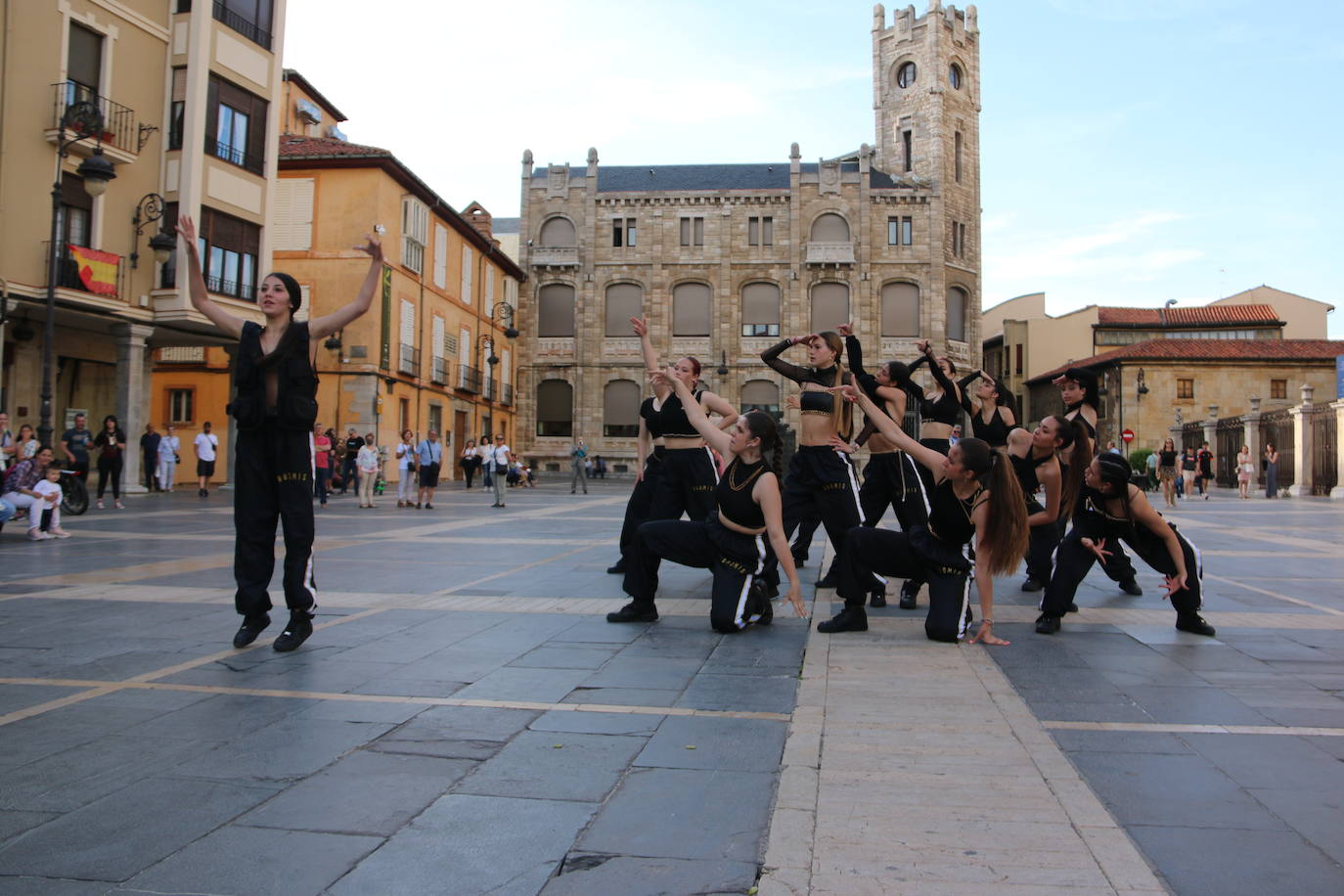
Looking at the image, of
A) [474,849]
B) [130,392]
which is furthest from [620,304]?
[474,849]

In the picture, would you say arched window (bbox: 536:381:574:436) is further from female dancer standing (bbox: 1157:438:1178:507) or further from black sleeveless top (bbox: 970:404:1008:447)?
black sleeveless top (bbox: 970:404:1008:447)

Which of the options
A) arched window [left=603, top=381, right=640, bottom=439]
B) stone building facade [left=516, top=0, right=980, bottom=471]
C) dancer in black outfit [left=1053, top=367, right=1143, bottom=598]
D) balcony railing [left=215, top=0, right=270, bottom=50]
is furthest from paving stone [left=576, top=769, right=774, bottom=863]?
arched window [left=603, top=381, right=640, bottom=439]

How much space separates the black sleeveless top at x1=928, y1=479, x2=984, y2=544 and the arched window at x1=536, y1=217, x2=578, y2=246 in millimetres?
47600

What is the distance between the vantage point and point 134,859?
7.96 feet

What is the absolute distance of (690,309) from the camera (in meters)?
50.7

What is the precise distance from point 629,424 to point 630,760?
46.6 meters

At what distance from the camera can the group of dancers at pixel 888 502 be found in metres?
5.59

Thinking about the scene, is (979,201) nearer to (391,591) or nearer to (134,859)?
(391,591)

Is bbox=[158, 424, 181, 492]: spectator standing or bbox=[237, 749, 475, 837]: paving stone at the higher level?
bbox=[158, 424, 181, 492]: spectator standing

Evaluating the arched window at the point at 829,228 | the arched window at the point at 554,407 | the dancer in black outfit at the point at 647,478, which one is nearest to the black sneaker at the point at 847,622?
the dancer in black outfit at the point at 647,478

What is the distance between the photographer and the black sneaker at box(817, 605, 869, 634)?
5.63 metres

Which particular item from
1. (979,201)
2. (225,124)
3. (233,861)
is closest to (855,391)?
(233,861)

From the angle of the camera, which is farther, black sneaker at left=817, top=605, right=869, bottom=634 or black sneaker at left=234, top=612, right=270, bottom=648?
black sneaker at left=817, top=605, right=869, bottom=634

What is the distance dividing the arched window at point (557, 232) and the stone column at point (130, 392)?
31152mm
